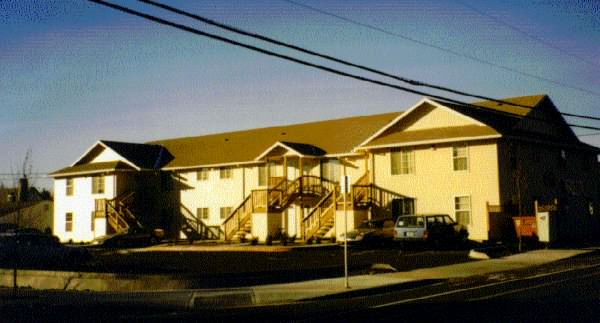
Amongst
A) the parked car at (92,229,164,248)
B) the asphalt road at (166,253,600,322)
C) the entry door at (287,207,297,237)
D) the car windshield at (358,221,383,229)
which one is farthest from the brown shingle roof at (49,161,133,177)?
the asphalt road at (166,253,600,322)

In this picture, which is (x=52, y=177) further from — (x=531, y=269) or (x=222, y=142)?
(x=531, y=269)

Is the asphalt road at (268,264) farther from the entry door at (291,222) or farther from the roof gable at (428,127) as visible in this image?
the entry door at (291,222)

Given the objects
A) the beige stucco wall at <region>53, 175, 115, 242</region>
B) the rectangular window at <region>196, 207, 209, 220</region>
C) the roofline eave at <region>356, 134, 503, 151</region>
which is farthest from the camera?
the beige stucco wall at <region>53, 175, 115, 242</region>

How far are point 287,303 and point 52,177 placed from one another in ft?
126

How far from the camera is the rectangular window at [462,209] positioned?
107 feet

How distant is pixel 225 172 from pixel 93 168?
33.1 feet

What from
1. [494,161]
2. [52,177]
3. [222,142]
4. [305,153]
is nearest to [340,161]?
[305,153]

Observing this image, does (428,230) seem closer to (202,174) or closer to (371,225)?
(371,225)

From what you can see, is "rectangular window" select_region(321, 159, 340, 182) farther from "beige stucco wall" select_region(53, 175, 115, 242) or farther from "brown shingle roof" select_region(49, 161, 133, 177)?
"beige stucco wall" select_region(53, 175, 115, 242)

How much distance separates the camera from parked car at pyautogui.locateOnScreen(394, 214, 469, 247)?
27.6 metres

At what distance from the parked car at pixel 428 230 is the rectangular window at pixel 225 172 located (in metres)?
17.5

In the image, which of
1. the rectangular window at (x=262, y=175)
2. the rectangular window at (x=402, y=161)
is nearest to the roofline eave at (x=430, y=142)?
the rectangular window at (x=402, y=161)

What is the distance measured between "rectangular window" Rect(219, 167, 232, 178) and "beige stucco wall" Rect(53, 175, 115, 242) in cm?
785

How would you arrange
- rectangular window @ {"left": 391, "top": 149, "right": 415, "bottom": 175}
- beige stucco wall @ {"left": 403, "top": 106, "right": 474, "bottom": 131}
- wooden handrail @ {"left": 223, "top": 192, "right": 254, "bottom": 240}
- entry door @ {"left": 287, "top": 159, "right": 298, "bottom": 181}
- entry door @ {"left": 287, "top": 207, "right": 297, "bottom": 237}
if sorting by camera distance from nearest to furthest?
beige stucco wall @ {"left": 403, "top": 106, "right": 474, "bottom": 131} < rectangular window @ {"left": 391, "top": 149, "right": 415, "bottom": 175} < wooden handrail @ {"left": 223, "top": 192, "right": 254, "bottom": 240} < entry door @ {"left": 287, "top": 207, "right": 297, "bottom": 237} < entry door @ {"left": 287, "top": 159, "right": 298, "bottom": 181}
